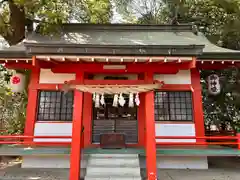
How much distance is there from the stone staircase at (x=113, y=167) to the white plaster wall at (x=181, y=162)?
127 centimetres

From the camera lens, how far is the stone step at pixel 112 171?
5.45 m

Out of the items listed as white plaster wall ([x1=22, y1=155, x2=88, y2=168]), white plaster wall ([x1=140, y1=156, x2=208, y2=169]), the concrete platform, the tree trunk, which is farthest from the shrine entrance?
the tree trunk

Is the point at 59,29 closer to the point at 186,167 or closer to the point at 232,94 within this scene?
the point at 186,167

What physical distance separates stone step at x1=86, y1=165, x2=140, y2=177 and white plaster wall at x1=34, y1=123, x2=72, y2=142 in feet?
6.65

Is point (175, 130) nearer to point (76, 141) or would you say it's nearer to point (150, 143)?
point (150, 143)

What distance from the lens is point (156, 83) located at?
5562 mm

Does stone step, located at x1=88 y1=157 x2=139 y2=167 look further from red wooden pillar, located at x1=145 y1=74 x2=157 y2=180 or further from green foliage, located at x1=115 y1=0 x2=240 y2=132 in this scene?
green foliage, located at x1=115 y1=0 x2=240 y2=132

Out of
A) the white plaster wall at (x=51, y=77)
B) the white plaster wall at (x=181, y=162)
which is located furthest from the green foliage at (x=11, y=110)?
the white plaster wall at (x=181, y=162)

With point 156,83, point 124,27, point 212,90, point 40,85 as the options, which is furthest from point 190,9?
point 40,85

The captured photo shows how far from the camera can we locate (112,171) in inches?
218

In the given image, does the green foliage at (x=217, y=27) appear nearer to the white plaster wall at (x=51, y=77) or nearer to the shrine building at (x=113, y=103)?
the shrine building at (x=113, y=103)

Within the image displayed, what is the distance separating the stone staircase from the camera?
5367 mm

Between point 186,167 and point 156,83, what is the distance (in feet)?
11.5

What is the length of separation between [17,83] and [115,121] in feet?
13.9
